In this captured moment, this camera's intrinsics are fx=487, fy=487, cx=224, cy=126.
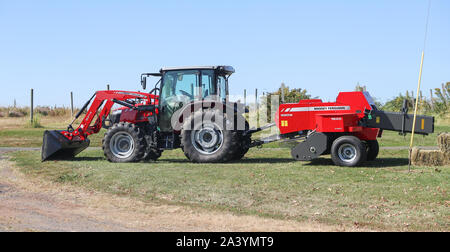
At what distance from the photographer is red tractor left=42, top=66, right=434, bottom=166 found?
38.7 feet

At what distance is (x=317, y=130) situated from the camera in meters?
11.9

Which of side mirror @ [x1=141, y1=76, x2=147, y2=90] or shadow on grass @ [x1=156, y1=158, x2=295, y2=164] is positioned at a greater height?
side mirror @ [x1=141, y1=76, x2=147, y2=90]

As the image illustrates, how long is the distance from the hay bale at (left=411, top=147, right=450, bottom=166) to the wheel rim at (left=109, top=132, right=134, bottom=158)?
7449mm

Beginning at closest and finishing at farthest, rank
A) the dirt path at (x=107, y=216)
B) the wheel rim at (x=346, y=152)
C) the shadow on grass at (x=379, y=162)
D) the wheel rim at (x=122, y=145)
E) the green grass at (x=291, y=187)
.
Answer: the dirt path at (x=107, y=216), the green grass at (x=291, y=187), the wheel rim at (x=346, y=152), the shadow on grass at (x=379, y=162), the wheel rim at (x=122, y=145)

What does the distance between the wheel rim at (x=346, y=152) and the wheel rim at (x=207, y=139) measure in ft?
10.3

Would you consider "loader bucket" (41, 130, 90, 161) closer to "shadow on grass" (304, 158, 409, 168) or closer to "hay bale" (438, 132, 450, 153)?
"shadow on grass" (304, 158, 409, 168)

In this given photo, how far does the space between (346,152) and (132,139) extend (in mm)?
5726

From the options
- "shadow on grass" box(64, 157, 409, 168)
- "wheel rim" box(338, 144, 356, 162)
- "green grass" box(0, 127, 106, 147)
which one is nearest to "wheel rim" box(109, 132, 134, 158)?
"shadow on grass" box(64, 157, 409, 168)

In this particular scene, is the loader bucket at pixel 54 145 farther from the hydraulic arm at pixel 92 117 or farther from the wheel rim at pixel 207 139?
the wheel rim at pixel 207 139

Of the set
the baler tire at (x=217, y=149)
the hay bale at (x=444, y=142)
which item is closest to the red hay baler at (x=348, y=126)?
the hay bale at (x=444, y=142)

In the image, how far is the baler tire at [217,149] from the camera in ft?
41.6

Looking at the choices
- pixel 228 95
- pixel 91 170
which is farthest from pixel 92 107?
pixel 228 95
